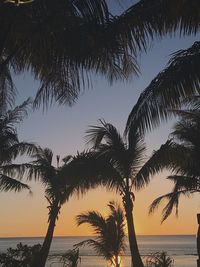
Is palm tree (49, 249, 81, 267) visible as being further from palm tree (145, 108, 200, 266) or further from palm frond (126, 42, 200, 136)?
palm frond (126, 42, 200, 136)

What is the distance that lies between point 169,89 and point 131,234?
9.41 meters

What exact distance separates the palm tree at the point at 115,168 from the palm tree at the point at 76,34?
8.12 m

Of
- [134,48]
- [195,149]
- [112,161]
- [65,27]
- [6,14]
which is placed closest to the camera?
[6,14]

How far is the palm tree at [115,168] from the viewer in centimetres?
1684

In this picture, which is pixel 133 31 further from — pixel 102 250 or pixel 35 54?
pixel 102 250

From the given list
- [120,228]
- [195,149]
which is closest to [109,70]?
[195,149]

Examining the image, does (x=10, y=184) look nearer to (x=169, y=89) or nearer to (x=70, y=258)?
(x=70, y=258)

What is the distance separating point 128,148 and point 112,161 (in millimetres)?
781

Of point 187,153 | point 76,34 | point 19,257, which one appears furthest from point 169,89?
point 19,257

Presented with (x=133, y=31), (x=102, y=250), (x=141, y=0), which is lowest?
(x=102, y=250)

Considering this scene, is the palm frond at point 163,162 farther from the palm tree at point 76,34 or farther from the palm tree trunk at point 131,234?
the palm tree at point 76,34

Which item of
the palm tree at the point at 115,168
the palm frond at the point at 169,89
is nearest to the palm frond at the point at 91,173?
the palm tree at the point at 115,168

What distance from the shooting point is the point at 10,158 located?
20750 mm

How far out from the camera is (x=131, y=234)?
16.8 metres
